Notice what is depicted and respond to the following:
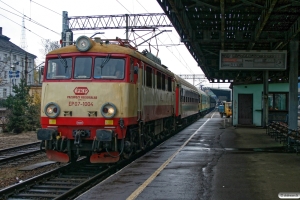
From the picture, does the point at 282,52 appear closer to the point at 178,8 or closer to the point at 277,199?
the point at 178,8

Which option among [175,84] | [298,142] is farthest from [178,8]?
[175,84]

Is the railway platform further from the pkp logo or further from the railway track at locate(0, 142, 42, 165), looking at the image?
the railway track at locate(0, 142, 42, 165)

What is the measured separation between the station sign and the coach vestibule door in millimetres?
10217

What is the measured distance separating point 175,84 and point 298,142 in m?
8.43

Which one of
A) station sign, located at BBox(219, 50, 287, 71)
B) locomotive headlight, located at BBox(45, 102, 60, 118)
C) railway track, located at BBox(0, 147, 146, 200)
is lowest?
railway track, located at BBox(0, 147, 146, 200)

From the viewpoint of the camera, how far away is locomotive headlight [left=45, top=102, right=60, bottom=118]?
997 cm

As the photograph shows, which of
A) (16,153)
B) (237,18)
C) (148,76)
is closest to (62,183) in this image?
(148,76)

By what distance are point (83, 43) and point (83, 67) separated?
649 mm

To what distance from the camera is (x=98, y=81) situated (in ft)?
32.7

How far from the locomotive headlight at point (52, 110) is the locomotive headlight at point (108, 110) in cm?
122

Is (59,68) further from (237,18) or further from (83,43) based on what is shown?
(237,18)

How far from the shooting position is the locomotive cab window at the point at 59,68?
403 inches

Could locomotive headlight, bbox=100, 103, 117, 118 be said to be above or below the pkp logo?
below

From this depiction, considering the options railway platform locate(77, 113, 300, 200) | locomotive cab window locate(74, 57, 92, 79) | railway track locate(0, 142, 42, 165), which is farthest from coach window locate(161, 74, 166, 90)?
locomotive cab window locate(74, 57, 92, 79)
